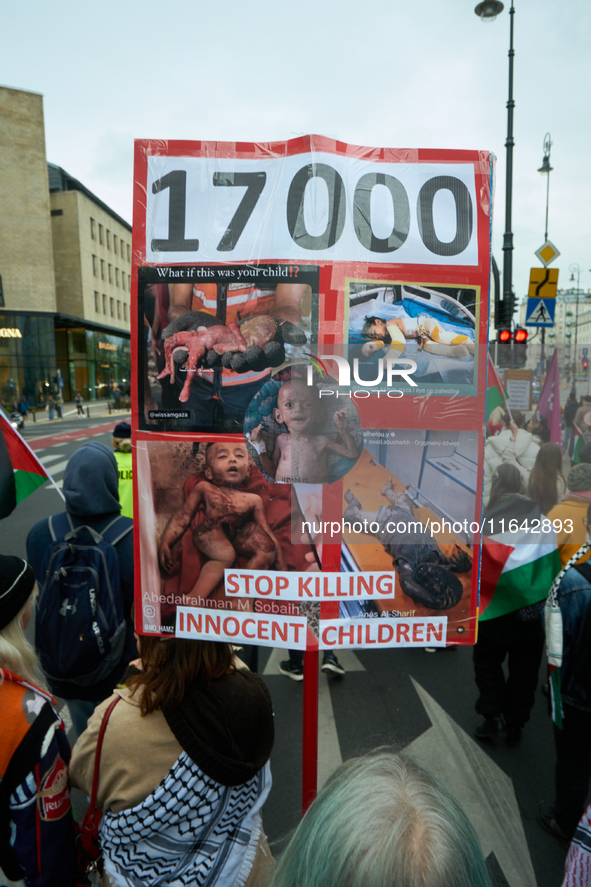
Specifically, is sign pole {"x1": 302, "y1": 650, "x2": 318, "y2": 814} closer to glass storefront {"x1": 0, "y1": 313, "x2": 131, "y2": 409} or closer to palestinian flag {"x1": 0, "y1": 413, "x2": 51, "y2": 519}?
palestinian flag {"x1": 0, "y1": 413, "x2": 51, "y2": 519}

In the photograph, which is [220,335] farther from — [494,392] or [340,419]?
[494,392]

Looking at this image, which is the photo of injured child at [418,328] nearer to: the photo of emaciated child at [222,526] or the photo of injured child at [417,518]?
the photo of injured child at [417,518]

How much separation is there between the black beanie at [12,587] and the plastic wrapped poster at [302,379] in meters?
0.46

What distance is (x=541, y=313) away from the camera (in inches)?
312

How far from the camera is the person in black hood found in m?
2.41

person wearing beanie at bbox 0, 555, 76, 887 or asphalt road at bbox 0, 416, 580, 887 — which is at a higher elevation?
person wearing beanie at bbox 0, 555, 76, 887

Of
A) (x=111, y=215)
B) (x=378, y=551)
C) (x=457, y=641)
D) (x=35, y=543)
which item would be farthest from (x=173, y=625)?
(x=111, y=215)

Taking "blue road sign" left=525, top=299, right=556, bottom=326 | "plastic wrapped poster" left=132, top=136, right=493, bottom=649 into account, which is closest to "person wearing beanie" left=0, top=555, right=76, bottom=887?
"plastic wrapped poster" left=132, top=136, right=493, bottom=649

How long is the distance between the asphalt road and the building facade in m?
27.9

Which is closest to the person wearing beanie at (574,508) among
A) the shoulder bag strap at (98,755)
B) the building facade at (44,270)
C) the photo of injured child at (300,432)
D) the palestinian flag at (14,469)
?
the photo of injured child at (300,432)

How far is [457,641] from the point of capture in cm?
156

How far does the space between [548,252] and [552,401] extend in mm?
9372

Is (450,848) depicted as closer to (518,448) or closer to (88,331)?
(518,448)

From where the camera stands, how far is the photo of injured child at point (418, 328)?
1.43 m
